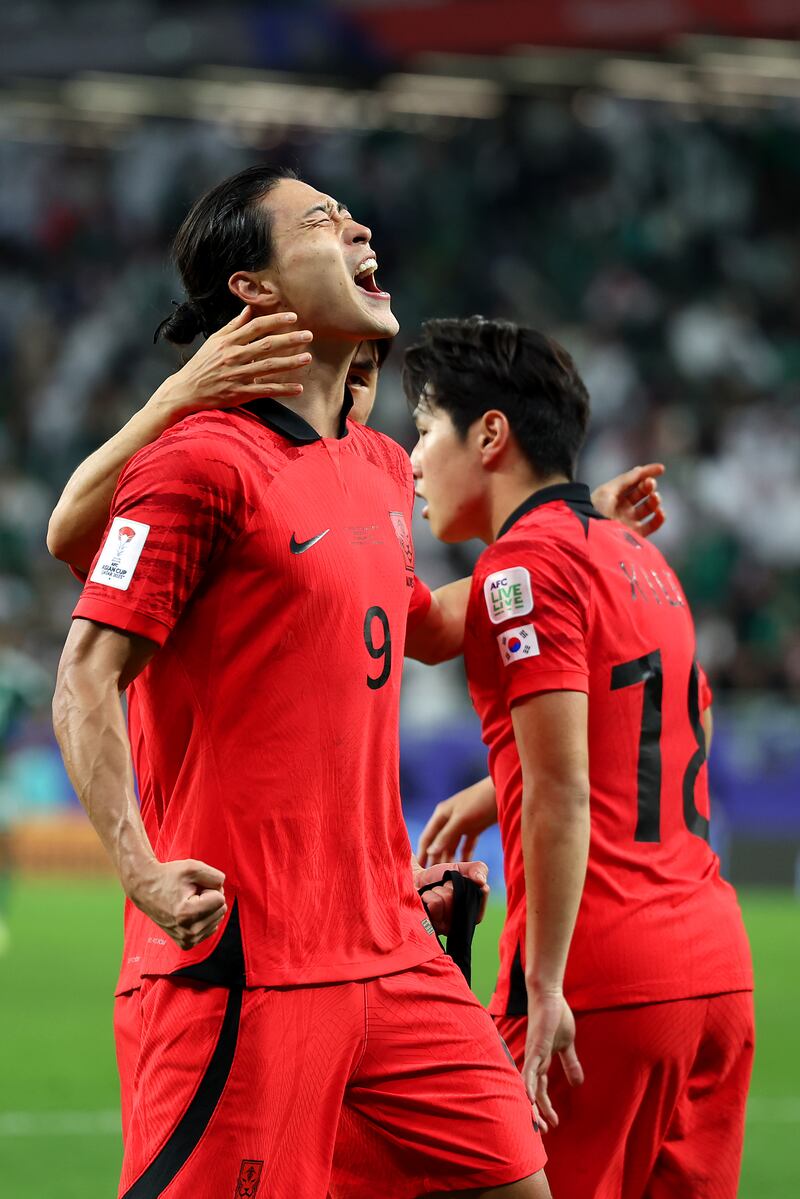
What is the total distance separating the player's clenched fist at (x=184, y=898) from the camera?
2566 mm

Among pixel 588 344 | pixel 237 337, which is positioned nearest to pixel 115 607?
pixel 237 337

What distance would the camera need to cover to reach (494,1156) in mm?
2908

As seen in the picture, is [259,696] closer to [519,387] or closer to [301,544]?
[301,544]

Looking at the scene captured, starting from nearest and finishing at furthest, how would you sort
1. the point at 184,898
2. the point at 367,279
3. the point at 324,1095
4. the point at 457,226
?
1. the point at 184,898
2. the point at 324,1095
3. the point at 367,279
4. the point at 457,226

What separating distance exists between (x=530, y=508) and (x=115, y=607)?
4.16ft

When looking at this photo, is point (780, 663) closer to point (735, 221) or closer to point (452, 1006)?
point (735, 221)

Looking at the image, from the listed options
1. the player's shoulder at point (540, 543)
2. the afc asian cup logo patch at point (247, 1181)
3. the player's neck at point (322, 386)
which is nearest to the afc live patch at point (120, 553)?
the player's neck at point (322, 386)

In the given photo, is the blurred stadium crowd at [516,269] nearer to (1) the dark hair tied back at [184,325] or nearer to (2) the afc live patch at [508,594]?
(2) the afc live patch at [508,594]

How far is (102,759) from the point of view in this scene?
2.69 meters

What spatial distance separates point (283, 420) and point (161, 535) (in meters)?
0.40

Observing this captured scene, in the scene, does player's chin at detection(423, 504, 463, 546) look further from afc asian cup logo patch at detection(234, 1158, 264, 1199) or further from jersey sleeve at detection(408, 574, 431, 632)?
afc asian cup logo patch at detection(234, 1158, 264, 1199)

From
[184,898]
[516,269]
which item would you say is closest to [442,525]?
[184,898]

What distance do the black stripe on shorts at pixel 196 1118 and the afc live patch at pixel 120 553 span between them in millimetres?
653

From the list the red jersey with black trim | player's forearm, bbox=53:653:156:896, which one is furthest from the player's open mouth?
player's forearm, bbox=53:653:156:896
